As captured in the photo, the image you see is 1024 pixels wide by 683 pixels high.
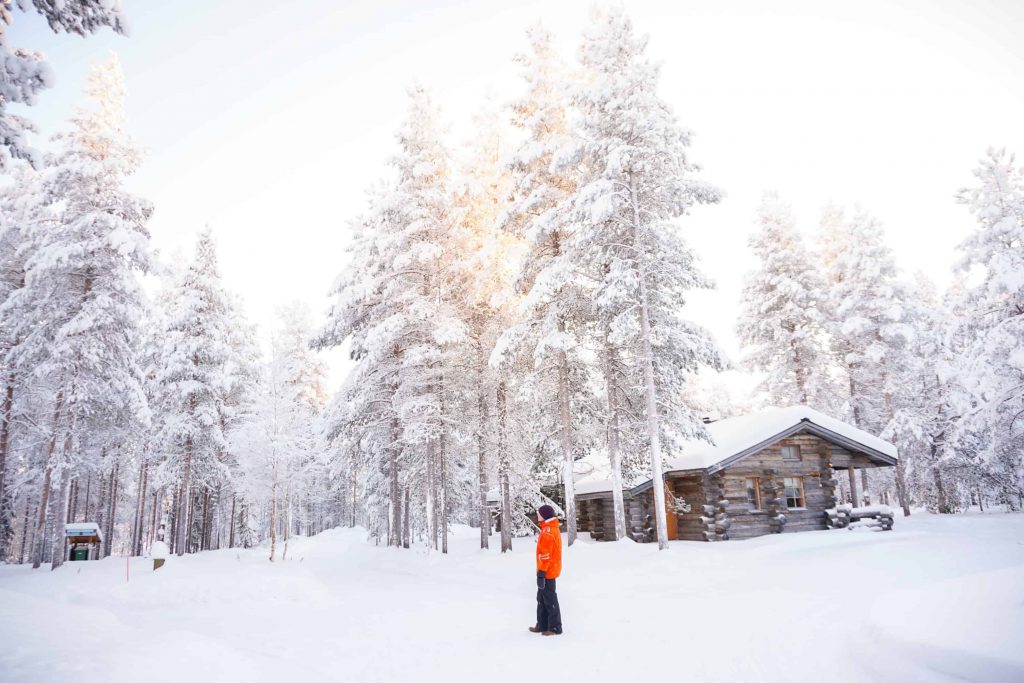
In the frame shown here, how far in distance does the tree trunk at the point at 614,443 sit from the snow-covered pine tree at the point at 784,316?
15671 millimetres

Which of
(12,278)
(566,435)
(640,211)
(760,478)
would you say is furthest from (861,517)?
(12,278)

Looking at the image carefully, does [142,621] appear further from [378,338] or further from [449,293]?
[449,293]

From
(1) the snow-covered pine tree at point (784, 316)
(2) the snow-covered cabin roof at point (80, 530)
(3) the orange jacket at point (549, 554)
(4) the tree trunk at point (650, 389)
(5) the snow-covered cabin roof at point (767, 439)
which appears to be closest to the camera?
(3) the orange jacket at point (549, 554)

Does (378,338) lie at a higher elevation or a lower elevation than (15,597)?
higher

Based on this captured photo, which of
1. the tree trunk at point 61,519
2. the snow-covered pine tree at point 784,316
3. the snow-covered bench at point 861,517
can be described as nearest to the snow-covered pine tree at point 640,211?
the snow-covered bench at point 861,517

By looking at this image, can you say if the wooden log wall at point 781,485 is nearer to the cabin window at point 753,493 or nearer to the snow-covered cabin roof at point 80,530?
the cabin window at point 753,493

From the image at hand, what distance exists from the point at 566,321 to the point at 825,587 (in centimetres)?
1103

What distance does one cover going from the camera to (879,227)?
30.9 metres

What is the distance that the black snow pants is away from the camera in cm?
874

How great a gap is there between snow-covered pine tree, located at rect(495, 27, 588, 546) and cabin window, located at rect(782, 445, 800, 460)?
9436 millimetres

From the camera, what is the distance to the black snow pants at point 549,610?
28.7ft

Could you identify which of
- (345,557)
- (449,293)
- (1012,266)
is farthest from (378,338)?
(1012,266)

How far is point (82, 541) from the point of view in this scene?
88.8 ft

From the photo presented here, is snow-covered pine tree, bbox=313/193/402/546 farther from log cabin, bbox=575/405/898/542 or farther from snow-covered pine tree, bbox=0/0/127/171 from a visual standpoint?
snow-covered pine tree, bbox=0/0/127/171
